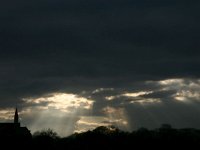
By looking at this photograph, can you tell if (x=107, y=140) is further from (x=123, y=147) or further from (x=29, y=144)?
(x=29, y=144)

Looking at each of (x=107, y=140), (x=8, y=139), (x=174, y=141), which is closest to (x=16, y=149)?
(x=8, y=139)

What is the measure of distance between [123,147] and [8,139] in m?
42.7

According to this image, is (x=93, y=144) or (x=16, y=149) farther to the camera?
(x=93, y=144)

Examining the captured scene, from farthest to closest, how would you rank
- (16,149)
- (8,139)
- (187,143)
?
(187,143)
(8,139)
(16,149)

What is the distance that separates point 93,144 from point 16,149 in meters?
39.9

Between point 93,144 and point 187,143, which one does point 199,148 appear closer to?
point 187,143

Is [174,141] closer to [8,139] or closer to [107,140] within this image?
[107,140]

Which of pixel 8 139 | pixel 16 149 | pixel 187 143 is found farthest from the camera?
pixel 187 143

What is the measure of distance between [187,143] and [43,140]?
187ft

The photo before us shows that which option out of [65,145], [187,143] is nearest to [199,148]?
[187,143]

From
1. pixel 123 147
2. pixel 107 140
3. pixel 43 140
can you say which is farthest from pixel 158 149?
pixel 43 140

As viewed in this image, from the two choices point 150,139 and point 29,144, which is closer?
point 29,144

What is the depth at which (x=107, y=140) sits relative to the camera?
630ft

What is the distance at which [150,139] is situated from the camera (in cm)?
19000
